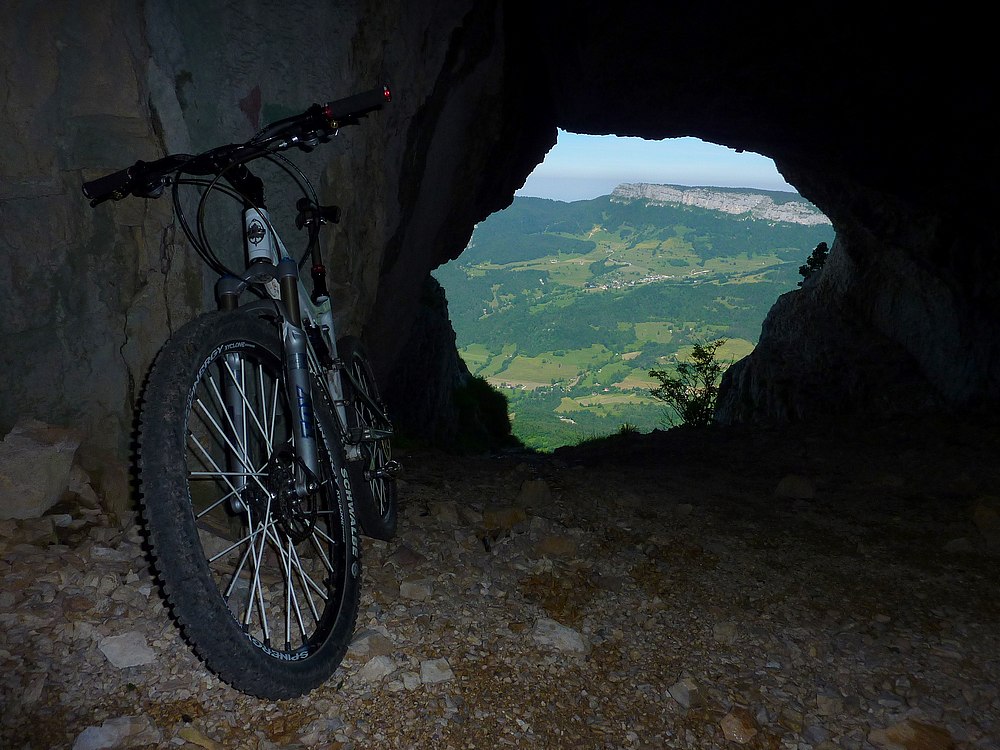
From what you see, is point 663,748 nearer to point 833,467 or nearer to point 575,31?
point 833,467

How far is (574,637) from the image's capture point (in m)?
2.87

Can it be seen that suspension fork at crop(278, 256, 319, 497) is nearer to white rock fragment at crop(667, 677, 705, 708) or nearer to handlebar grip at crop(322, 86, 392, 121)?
handlebar grip at crop(322, 86, 392, 121)

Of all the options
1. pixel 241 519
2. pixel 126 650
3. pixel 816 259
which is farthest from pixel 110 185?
pixel 816 259

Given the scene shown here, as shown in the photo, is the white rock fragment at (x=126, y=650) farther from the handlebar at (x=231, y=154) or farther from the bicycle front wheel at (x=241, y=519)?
Result: the handlebar at (x=231, y=154)

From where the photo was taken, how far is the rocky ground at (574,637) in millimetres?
2240

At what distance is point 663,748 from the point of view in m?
2.32

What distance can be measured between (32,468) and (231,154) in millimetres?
1804

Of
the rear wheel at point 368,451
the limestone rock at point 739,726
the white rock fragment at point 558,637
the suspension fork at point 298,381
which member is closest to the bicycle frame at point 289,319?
the suspension fork at point 298,381

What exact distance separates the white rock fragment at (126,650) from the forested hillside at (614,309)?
48833 millimetres

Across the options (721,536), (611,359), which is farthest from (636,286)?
(721,536)

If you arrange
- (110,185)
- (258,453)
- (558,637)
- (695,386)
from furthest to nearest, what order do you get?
(695,386) → (258,453) → (558,637) → (110,185)

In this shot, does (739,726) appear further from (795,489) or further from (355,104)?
(795,489)

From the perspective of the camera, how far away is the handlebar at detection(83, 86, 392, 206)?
8.14ft

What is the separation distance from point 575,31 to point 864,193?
18.3 feet
